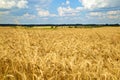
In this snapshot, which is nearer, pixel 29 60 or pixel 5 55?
pixel 29 60

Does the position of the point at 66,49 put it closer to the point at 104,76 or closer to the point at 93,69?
the point at 93,69

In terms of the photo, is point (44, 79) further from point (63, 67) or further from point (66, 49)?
point (66, 49)

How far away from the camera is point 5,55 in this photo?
411cm

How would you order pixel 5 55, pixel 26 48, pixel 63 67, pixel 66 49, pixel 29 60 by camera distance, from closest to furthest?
pixel 63 67 < pixel 29 60 < pixel 5 55 < pixel 26 48 < pixel 66 49

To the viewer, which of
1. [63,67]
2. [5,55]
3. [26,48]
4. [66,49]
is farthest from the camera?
[66,49]

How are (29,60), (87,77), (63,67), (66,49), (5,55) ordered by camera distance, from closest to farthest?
(87,77), (63,67), (29,60), (5,55), (66,49)

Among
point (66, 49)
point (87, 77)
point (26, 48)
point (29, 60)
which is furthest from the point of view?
point (66, 49)

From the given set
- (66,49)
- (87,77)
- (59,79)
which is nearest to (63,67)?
(59,79)

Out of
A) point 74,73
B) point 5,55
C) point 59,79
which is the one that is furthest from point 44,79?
point 5,55

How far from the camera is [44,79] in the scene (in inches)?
121

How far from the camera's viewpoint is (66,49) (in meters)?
5.22

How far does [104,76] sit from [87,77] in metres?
0.22

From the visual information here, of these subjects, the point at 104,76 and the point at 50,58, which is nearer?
the point at 104,76

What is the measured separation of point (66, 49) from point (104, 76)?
7.56 ft
